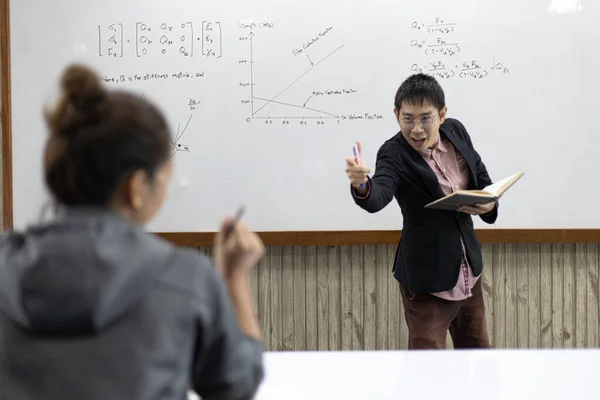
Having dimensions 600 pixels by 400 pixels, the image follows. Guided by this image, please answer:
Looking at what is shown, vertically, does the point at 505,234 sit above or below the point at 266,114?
below

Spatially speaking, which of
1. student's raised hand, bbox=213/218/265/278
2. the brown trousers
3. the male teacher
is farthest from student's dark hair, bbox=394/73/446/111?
student's raised hand, bbox=213/218/265/278

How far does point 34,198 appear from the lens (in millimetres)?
2631

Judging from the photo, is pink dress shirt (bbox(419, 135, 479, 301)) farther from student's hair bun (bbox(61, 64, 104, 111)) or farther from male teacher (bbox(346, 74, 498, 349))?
student's hair bun (bbox(61, 64, 104, 111))

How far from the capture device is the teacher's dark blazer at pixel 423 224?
2000 millimetres

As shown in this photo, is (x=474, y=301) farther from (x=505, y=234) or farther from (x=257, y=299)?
(x=257, y=299)

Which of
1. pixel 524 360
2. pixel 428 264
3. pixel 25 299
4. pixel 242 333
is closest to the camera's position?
pixel 25 299

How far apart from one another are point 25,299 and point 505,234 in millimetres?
2237

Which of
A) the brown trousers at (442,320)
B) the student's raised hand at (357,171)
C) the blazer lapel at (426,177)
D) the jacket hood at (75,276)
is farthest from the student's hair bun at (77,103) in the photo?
the brown trousers at (442,320)

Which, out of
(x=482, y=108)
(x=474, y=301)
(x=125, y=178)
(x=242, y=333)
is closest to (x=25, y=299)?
(x=125, y=178)

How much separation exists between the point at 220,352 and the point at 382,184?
129 cm

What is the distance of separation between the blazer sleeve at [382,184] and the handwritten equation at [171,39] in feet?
3.03

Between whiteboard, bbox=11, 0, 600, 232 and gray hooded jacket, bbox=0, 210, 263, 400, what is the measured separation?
1.89 m

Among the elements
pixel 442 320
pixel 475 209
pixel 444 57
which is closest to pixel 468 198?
pixel 475 209

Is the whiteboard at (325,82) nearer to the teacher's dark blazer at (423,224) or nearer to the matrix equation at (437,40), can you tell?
the matrix equation at (437,40)
